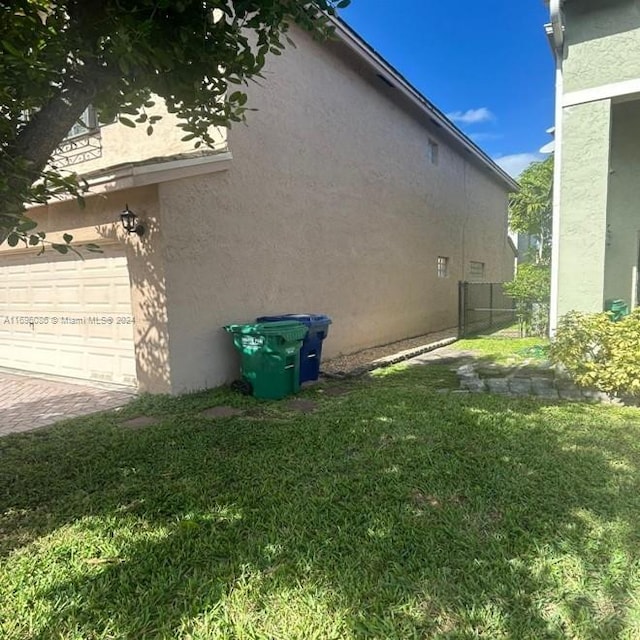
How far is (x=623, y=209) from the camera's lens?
9.28 metres

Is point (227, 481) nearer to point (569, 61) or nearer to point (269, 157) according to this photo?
point (269, 157)

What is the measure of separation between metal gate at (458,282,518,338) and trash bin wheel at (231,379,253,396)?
8.94 meters

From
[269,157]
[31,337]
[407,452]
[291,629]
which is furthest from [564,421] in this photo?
[31,337]

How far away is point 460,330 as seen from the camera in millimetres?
14172

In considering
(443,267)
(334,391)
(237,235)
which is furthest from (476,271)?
(237,235)

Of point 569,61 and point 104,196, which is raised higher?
point 569,61

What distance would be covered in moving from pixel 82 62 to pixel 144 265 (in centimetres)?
371

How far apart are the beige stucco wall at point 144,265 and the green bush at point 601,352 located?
6.06 meters

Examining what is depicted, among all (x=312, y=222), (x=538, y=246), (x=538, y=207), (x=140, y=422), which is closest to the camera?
(x=140, y=422)

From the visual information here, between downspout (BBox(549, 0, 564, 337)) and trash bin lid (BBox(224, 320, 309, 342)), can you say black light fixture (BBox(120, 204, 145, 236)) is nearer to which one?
trash bin lid (BBox(224, 320, 309, 342))

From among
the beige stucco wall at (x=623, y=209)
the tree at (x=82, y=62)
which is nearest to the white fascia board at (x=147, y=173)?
the tree at (x=82, y=62)

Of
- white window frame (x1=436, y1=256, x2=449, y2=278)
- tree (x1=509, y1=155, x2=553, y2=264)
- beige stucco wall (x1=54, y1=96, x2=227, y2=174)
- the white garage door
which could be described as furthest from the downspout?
white window frame (x1=436, y1=256, x2=449, y2=278)

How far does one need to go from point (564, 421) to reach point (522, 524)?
277 cm

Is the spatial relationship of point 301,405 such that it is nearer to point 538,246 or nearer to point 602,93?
point 602,93
